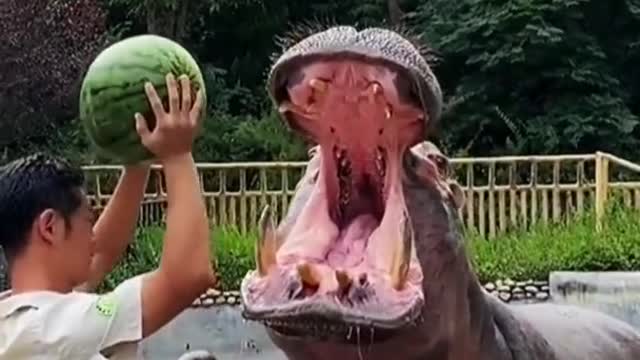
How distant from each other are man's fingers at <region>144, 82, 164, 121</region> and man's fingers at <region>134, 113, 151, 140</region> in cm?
2

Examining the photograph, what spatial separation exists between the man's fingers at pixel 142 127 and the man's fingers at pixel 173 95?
0.17ft

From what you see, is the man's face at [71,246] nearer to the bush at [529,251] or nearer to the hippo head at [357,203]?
the hippo head at [357,203]

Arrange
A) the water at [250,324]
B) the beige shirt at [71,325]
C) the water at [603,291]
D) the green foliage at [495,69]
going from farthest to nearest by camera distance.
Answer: the green foliage at [495,69] < the water at [250,324] < the water at [603,291] < the beige shirt at [71,325]

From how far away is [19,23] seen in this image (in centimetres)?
1485

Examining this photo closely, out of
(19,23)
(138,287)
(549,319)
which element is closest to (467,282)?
(138,287)

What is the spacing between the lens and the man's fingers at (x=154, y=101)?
261cm

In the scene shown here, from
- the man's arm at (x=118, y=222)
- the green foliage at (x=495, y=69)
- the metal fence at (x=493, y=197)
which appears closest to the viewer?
the man's arm at (x=118, y=222)

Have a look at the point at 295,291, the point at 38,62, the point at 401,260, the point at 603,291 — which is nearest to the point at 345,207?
the point at 401,260

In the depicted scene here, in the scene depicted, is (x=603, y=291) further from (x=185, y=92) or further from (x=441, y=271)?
(x=185, y=92)

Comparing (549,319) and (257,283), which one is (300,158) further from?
(257,283)

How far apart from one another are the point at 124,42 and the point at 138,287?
485 mm

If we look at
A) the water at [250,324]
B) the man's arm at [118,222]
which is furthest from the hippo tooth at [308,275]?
the water at [250,324]

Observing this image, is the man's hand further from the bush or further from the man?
the bush

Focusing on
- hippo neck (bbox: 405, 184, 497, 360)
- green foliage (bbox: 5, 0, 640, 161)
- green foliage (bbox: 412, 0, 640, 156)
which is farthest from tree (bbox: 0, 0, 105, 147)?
hippo neck (bbox: 405, 184, 497, 360)
